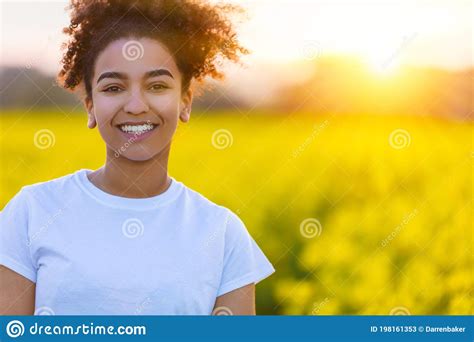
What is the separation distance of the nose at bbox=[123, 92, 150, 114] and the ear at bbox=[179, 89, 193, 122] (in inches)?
→ 7.0

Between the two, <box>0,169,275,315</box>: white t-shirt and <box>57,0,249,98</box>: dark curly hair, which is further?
<box>57,0,249,98</box>: dark curly hair

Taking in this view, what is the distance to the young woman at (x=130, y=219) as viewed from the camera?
8.22 feet

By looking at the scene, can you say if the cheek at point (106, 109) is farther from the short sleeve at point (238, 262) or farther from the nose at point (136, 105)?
the short sleeve at point (238, 262)

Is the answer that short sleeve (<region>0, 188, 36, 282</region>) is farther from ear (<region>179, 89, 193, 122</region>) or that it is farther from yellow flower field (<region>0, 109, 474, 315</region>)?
yellow flower field (<region>0, 109, 474, 315</region>)

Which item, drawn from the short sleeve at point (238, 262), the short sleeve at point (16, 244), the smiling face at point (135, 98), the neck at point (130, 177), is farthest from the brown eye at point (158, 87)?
the short sleeve at point (16, 244)

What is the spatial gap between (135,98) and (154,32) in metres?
0.28

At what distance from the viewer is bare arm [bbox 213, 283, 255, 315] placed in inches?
104

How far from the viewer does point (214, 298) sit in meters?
2.64

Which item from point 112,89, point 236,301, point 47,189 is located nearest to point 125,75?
point 112,89

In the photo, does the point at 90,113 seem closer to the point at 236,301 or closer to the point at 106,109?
the point at 106,109

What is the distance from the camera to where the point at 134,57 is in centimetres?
259

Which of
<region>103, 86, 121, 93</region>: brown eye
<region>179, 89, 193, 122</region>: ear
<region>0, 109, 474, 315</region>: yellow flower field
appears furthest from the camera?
<region>0, 109, 474, 315</region>: yellow flower field

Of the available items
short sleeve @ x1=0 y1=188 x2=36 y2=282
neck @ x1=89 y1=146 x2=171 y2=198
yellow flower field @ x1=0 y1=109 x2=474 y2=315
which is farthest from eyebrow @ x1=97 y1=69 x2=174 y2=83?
yellow flower field @ x1=0 y1=109 x2=474 y2=315
